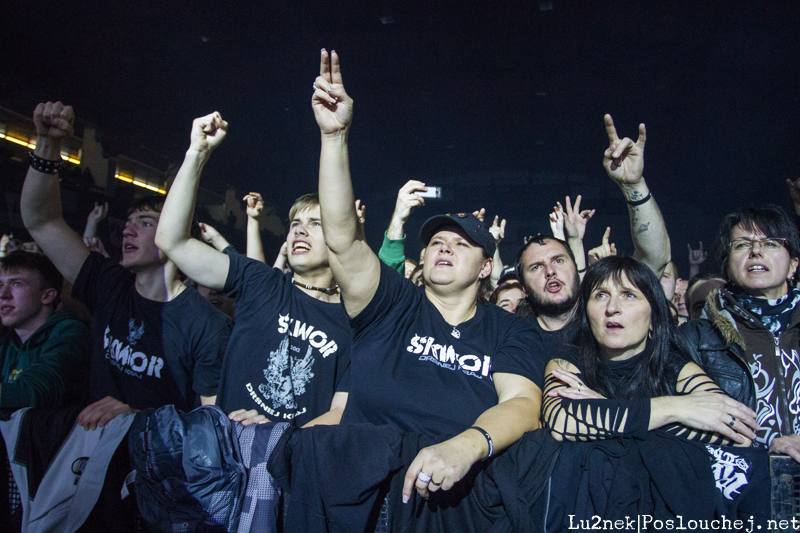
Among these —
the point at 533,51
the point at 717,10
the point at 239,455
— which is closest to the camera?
the point at 239,455

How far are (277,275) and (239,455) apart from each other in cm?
99

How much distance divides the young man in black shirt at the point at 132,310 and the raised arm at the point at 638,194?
2.14 metres

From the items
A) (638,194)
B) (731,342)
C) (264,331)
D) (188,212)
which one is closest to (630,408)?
(731,342)

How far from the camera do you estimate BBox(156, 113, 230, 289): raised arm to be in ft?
6.07

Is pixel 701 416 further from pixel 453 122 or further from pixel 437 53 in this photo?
pixel 453 122

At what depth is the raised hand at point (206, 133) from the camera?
6.17ft

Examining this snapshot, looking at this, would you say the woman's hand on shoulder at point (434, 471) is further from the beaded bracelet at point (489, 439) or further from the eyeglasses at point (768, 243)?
the eyeglasses at point (768, 243)

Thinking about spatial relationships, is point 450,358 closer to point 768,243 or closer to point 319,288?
point 319,288

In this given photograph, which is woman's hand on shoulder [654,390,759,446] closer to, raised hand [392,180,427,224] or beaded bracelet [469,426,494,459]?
beaded bracelet [469,426,494,459]

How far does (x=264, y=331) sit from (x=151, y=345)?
59cm

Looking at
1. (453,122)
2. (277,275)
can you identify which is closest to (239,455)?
(277,275)

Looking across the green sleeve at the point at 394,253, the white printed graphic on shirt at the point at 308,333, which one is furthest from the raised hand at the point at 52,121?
the green sleeve at the point at 394,253

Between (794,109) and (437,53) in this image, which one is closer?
(437,53)

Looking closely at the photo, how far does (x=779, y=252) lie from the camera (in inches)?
77.6
